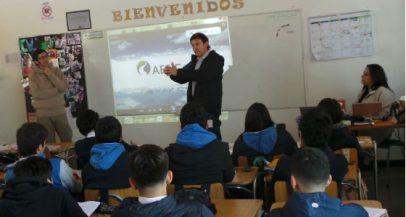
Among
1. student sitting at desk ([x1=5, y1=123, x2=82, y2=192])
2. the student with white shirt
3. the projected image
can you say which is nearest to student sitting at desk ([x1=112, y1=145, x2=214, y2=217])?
student sitting at desk ([x1=5, y1=123, x2=82, y2=192])

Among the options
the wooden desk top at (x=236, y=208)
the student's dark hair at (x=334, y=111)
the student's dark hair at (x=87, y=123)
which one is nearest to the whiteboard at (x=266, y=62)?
the student's dark hair at (x=334, y=111)

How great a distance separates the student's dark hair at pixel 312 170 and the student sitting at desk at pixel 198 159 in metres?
0.86

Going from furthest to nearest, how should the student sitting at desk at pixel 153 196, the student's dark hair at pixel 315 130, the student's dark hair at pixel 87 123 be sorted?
the student's dark hair at pixel 87 123
the student's dark hair at pixel 315 130
the student sitting at desk at pixel 153 196

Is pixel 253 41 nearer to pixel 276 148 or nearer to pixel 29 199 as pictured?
pixel 276 148

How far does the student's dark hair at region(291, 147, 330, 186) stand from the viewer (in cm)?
174

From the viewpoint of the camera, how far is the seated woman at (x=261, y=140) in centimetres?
313

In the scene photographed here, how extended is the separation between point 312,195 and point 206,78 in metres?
2.30

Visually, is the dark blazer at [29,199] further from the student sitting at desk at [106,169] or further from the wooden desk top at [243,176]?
the wooden desk top at [243,176]

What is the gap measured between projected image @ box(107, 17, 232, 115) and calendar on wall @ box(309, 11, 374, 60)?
3.35 feet

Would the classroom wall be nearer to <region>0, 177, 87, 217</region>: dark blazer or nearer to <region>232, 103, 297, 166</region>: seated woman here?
<region>232, 103, 297, 166</region>: seated woman

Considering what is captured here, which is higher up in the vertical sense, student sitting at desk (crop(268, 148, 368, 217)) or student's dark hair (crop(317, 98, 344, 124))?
student's dark hair (crop(317, 98, 344, 124))

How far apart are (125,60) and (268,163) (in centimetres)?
322

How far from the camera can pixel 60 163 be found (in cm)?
276

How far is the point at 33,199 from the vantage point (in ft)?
6.32
